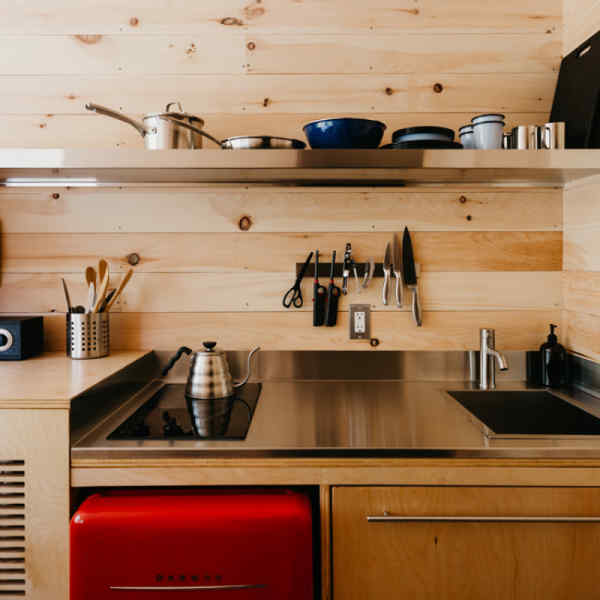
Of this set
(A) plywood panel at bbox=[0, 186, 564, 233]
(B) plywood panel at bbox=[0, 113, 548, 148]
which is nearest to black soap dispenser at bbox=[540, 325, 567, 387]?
(A) plywood panel at bbox=[0, 186, 564, 233]

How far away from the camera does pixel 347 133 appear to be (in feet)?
4.55

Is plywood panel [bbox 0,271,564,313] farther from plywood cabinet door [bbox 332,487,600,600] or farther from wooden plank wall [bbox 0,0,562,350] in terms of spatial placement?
plywood cabinet door [bbox 332,487,600,600]

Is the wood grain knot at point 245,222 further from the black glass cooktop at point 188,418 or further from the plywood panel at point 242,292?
the black glass cooktop at point 188,418

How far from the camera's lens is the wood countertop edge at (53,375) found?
1.10m

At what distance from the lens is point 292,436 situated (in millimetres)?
1166

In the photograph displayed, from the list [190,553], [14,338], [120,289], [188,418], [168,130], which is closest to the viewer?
[190,553]

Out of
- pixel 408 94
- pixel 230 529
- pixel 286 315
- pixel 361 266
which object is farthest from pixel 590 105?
pixel 230 529

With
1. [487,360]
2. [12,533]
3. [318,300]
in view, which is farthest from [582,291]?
[12,533]

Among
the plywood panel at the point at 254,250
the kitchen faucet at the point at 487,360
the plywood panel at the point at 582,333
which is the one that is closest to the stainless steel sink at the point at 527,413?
the kitchen faucet at the point at 487,360

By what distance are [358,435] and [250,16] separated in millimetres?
1471

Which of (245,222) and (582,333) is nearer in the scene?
(582,333)

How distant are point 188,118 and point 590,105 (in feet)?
3.99

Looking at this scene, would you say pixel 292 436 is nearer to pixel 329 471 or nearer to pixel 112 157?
pixel 329 471

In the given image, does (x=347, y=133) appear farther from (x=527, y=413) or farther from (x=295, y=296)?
(x=527, y=413)
